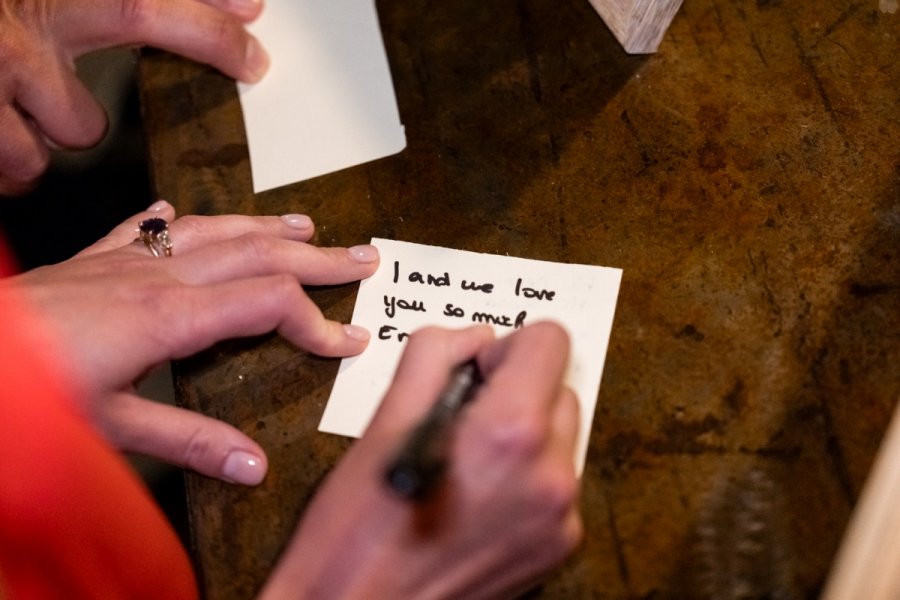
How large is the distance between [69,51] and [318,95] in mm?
292

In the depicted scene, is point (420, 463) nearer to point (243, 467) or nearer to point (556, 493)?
point (556, 493)

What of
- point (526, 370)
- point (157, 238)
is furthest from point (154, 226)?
point (526, 370)

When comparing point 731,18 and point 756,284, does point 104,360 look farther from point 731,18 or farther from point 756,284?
point 731,18

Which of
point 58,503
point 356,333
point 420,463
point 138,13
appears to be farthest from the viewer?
point 138,13

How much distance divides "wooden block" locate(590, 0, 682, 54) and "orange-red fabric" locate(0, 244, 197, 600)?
0.64 meters

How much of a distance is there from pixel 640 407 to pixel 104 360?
449mm

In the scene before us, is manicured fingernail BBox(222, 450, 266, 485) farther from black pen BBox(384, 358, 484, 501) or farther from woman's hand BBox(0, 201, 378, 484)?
black pen BBox(384, 358, 484, 501)

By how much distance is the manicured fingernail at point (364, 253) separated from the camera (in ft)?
2.41

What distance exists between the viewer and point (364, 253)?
2.42 ft

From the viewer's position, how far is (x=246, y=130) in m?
0.86

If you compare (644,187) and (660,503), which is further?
(644,187)

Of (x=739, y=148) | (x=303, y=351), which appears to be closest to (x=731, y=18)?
(x=739, y=148)

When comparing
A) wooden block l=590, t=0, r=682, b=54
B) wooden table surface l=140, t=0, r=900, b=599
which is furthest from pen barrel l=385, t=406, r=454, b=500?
wooden block l=590, t=0, r=682, b=54

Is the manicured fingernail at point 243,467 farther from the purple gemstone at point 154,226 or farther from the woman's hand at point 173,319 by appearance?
the purple gemstone at point 154,226
